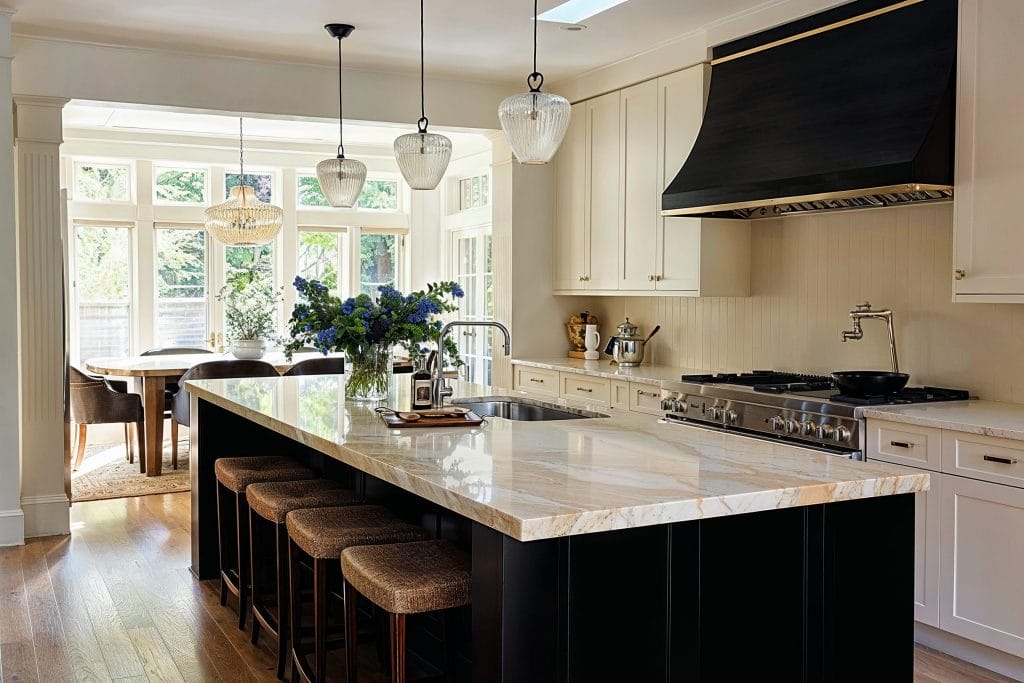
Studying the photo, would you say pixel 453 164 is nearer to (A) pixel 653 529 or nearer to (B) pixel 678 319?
(B) pixel 678 319

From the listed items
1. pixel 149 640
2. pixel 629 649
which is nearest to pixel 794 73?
pixel 629 649

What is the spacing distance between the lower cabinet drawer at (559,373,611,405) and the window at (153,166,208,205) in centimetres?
421

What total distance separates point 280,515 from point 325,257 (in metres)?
5.88

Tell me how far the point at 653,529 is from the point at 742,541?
0.25 metres

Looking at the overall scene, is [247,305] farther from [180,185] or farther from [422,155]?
[422,155]

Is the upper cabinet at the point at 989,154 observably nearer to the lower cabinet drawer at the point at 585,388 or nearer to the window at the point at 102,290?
the lower cabinet drawer at the point at 585,388

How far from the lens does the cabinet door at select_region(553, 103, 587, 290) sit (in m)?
6.16

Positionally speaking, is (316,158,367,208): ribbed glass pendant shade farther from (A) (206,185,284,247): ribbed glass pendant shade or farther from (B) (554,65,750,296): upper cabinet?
(A) (206,185,284,247): ribbed glass pendant shade

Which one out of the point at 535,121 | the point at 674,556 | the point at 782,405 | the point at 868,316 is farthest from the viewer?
the point at 868,316

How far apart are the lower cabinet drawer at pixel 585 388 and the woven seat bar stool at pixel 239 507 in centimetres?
202

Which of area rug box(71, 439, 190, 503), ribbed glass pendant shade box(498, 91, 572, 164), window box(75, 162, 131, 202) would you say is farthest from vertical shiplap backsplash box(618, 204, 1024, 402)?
window box(75, 162, 131, 202)

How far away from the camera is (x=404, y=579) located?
248cm

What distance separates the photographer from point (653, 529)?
215 centimetres

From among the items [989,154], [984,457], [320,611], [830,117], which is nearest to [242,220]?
[830,117]
